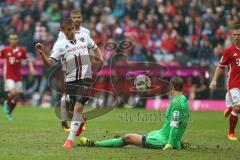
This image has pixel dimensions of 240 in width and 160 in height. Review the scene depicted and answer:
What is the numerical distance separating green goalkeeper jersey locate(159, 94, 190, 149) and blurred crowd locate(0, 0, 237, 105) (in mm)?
16073

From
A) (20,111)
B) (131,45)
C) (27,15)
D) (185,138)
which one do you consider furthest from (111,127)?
(27,15)

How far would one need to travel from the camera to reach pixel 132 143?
12.5 metres

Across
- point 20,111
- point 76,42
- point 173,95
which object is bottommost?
point 20,111

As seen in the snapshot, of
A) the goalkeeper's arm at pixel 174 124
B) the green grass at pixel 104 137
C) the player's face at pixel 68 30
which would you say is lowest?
the green grass at pixel 104 137

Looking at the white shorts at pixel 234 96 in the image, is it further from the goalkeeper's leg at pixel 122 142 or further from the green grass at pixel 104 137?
the goalkeeper's leg at pixel 122 142

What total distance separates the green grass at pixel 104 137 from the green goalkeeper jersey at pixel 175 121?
11.9 inches

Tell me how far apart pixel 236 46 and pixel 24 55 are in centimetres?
940

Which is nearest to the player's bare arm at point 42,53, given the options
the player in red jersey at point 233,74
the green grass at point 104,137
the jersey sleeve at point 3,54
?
the green grass at point 104,137

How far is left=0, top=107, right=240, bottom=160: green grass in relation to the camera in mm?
11672

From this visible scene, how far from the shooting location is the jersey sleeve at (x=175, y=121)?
11992 mm

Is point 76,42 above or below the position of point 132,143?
above

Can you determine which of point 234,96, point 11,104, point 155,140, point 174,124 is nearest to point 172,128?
point 174,124

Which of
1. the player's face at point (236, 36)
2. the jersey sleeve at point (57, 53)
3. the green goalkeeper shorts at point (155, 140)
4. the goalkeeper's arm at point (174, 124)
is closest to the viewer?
the goalkeeper's arm at point (174, 124)

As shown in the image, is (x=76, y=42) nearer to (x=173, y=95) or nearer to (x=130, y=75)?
(x=173, y=95)
